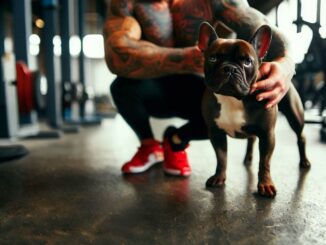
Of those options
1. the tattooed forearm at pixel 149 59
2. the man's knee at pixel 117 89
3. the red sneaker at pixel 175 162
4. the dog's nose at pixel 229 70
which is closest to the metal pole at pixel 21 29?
the man's knee at pixel 117 89

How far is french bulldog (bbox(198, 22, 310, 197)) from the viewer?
2.48 ft

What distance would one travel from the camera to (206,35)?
841mm

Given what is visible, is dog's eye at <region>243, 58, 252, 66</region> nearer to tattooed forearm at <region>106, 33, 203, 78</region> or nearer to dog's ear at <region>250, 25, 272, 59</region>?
dog's ear at <region>250, 25, 272, 59</region>

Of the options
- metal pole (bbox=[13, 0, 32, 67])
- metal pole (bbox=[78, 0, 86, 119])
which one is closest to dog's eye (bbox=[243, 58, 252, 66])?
metal pole (bbox=[13, 0, 32, 67])

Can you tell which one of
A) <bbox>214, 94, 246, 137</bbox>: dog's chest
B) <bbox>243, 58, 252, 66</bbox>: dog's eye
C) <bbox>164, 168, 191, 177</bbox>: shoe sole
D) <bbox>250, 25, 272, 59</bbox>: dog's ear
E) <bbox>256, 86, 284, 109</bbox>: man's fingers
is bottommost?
<bbox>164, 168, 191, 177</bbox>: shoe sole

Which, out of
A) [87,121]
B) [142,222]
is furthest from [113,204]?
[87,121]

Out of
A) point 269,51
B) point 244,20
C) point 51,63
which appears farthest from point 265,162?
point 51,63

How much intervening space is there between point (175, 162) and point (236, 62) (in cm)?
54

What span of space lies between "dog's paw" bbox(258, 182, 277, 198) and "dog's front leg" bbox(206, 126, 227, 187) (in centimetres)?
13

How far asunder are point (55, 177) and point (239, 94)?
2.47ft

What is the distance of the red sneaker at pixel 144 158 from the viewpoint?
1.21 metres

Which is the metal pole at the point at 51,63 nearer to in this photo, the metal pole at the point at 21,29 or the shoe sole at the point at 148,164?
the metal pole at the point at 21,29

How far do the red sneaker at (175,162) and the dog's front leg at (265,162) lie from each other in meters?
0.32

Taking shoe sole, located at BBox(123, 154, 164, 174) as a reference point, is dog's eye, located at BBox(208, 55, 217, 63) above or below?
above
